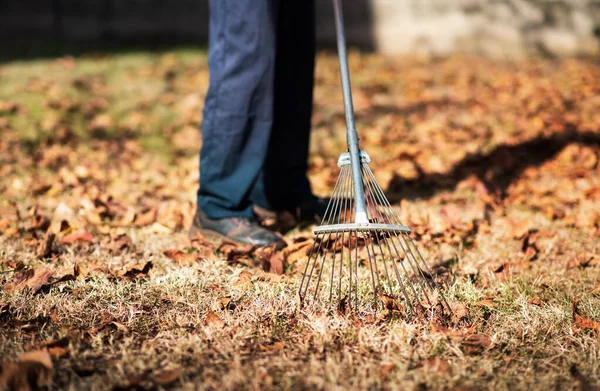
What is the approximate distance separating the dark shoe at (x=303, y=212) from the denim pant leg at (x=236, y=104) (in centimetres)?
29

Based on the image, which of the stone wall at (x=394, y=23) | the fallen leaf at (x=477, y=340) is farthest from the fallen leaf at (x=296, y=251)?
the stone wall at (x=394, y=23)

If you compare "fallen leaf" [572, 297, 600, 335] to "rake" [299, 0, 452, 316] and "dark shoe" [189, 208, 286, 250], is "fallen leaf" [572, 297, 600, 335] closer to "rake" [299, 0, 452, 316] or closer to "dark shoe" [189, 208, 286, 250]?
"rake" [299, 0, 452, 316]

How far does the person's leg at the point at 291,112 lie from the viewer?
2490 mm

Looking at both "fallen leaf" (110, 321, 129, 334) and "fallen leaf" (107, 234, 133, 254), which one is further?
"fallen leaf" (107, 234, 133, 254)

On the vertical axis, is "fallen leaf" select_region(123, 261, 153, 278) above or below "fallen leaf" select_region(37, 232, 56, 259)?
below

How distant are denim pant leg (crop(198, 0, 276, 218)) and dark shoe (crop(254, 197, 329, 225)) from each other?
11.4 inches

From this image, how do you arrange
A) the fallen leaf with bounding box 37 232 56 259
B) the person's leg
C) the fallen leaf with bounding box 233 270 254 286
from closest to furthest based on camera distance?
the fallen leaf with bounding box 233 270 254 286 < the fallen leaf with bounding box 37 232 56 259 < the person's leg

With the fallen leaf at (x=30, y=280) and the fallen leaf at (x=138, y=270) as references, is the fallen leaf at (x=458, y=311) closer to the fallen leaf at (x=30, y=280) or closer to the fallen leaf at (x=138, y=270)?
the fallen leaf at (x=138, y=270)

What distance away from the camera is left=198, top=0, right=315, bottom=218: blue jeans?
212 centimetres

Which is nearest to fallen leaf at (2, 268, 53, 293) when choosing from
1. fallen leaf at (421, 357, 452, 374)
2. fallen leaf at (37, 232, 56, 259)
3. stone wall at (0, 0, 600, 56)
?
fallen leaf at (37, 232, 56, 259)

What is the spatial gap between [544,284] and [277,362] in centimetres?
110

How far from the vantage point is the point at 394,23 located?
7.70 meters

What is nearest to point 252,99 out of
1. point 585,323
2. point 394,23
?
point 585,323

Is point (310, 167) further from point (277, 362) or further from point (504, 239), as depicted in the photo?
point (277, 362)
